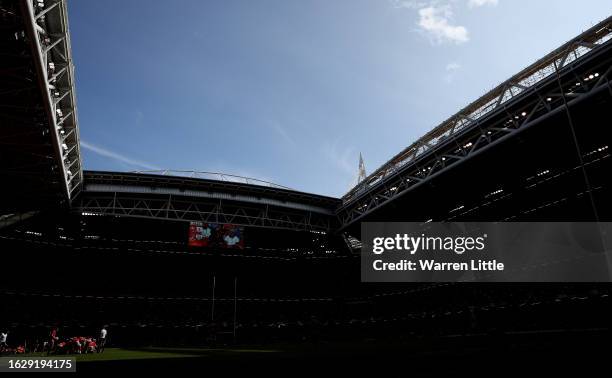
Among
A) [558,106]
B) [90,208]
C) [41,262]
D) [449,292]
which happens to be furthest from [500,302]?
[41,262]

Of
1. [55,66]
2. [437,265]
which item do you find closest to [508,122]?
[437,265]

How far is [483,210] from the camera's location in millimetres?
33375

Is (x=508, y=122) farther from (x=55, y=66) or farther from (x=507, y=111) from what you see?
(x=55, y=66)

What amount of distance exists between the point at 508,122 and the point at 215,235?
24.3 metres

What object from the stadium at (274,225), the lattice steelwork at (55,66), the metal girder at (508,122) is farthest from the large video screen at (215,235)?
the metal girder at (508,122)

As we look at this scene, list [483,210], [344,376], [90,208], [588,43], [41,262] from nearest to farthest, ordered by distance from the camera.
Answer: [344,376], [588,43], [90,208], [483,210], [41,262]

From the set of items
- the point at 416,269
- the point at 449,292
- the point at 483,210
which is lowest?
the point at 449,292

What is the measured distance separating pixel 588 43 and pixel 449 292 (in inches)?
1108

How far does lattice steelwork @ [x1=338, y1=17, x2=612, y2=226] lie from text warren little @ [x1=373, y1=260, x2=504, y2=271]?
38.2 feet

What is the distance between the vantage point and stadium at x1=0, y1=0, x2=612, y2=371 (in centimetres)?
1747

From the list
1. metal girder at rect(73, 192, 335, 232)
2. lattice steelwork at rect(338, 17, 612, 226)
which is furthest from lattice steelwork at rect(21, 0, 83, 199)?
lattice steelwork at rect(338, 17, 612, 226)

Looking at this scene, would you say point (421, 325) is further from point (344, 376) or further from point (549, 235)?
point (344, 376)

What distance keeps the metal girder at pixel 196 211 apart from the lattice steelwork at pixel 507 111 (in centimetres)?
817

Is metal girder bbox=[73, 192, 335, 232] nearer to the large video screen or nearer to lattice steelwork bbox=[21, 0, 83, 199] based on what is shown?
the large video screen
